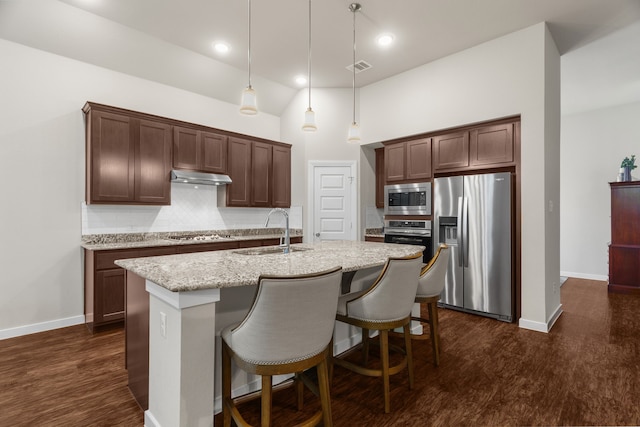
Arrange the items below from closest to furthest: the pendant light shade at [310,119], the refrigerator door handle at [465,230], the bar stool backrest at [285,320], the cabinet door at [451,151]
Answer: the bar stool backrest at [285,320] → the pendant light shade at [310,119] → the refrigerator door handle at [465,230] → the cabinet door at [451,151]

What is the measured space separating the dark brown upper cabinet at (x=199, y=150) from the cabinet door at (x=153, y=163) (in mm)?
130

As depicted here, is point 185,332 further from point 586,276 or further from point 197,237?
point 586,276

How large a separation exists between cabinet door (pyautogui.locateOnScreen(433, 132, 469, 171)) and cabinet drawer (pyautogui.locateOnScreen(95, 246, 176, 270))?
3723 mm

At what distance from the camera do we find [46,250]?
3.45 meters

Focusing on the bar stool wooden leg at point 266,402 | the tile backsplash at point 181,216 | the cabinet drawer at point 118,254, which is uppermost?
A: the tile backsplash at point 181,216

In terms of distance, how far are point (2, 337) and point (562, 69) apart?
7.64m

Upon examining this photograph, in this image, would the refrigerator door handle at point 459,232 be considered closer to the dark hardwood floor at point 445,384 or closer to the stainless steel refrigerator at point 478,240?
the stainless steel refrigerator at point 478,240

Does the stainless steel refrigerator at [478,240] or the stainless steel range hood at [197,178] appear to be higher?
the stainless steel range hood at [197,178]

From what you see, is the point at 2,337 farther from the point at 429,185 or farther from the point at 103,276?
the point at 429,185

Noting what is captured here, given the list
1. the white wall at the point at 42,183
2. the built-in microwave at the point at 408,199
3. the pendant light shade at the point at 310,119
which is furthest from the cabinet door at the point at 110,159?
the built-in microwave at the point at 408,199

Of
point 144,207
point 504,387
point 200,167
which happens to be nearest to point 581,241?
point 504,387

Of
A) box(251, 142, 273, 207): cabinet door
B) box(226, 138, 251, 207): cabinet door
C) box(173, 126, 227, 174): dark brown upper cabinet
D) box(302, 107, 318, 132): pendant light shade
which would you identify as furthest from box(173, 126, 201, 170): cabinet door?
box(302, 107, 318, 132): pendant light shade

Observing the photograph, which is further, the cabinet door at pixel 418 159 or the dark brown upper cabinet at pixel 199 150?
the cabinet door at pixel 418 159

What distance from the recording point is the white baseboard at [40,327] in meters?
3.20
